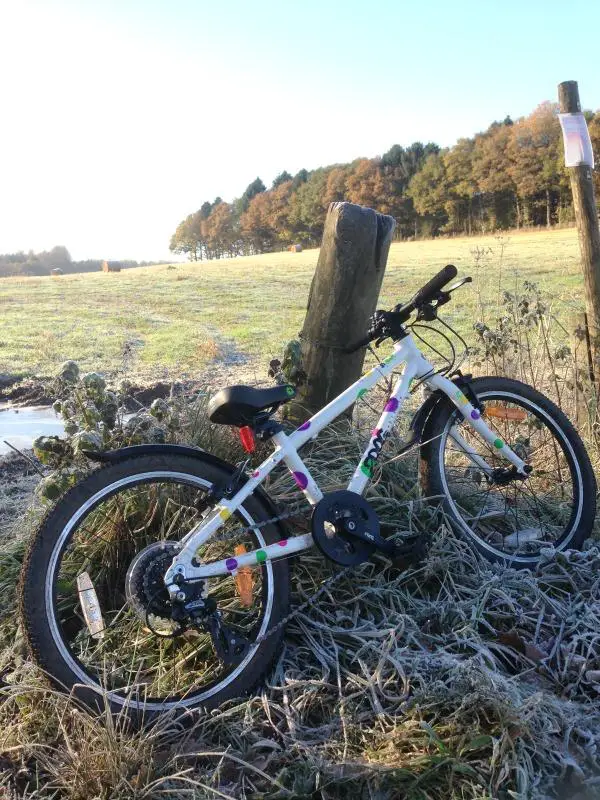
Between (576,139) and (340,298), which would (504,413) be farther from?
(576,139)

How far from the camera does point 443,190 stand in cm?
6244

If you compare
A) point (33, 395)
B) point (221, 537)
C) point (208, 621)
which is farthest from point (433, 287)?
point (33, 395)

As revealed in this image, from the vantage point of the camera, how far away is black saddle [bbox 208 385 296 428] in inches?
104

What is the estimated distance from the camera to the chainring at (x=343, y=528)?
2801mm

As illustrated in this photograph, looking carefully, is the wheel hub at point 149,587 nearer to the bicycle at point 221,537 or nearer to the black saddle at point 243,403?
the bicycle at point 221,537

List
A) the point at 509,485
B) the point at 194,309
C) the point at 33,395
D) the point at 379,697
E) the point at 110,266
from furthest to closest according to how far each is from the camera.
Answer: the point at 110,266, the point at 194,309, the point at 33,395, the point at 509,485, the point at 379,697

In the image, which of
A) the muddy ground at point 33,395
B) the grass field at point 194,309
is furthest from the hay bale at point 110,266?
the muddy ground at point 33,395

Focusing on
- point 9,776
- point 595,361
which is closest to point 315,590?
point 9,776

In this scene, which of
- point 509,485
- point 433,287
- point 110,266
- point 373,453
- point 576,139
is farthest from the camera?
point 110,266

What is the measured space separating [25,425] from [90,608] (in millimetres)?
4442

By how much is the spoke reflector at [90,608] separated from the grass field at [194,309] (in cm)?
177

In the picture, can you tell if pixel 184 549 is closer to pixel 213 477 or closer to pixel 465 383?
pixel 213 477

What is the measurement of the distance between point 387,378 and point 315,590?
1.06 m

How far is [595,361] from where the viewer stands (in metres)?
4.82
